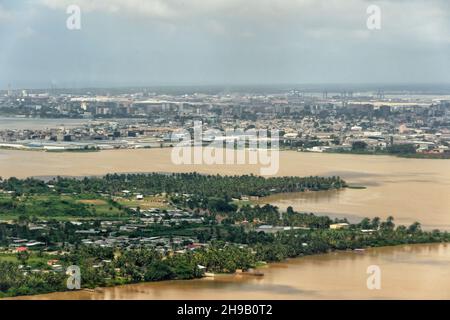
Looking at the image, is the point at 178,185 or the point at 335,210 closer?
the point at 335,210

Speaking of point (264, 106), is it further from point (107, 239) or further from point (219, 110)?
point (107, 239)

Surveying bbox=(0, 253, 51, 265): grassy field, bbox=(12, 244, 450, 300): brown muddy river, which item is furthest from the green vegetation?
bbox=(12, 244, 450, 300): brown muddy river
